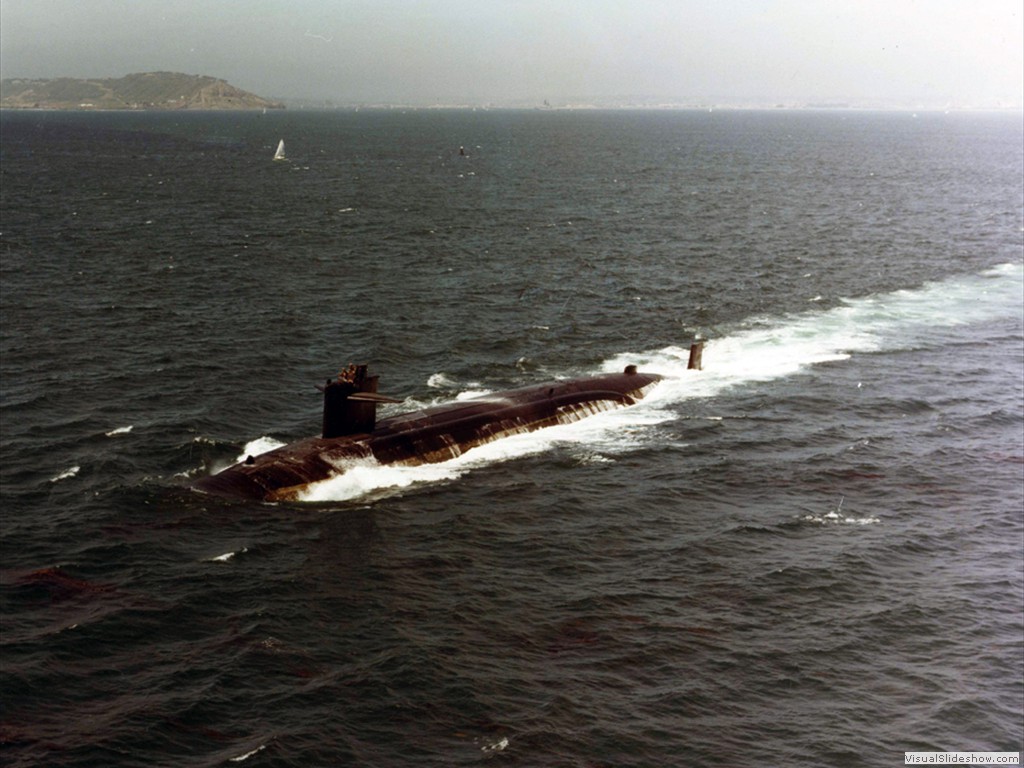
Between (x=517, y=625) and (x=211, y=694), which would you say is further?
(x=517, y=625)

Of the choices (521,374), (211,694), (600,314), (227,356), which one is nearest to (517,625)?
(211,694)

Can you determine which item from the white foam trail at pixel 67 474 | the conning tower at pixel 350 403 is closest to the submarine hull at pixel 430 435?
the conning tower at pixel 350 403

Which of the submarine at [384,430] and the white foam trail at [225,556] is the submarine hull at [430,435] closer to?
the submarine at [384,430]

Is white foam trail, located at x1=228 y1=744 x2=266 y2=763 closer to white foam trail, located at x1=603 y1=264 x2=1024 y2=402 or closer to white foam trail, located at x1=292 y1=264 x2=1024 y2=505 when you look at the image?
white foam trail, located at x1=292 y1=264 x2=1024 y2=505

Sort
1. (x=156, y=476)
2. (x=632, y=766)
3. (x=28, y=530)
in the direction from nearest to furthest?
(x=632, y=766) < (x=28, y=530) < (x=156, y=476)

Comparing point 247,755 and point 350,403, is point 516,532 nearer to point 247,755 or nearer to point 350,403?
point 350,403

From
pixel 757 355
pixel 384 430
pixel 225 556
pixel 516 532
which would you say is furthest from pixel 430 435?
pixel 757 355

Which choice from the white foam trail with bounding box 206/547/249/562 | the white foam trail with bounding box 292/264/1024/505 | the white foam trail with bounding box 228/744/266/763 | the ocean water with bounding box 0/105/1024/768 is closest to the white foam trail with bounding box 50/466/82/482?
the ocean water with bounding box 0/105/1024/768

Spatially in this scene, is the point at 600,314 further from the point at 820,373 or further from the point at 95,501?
the point at 95,501
